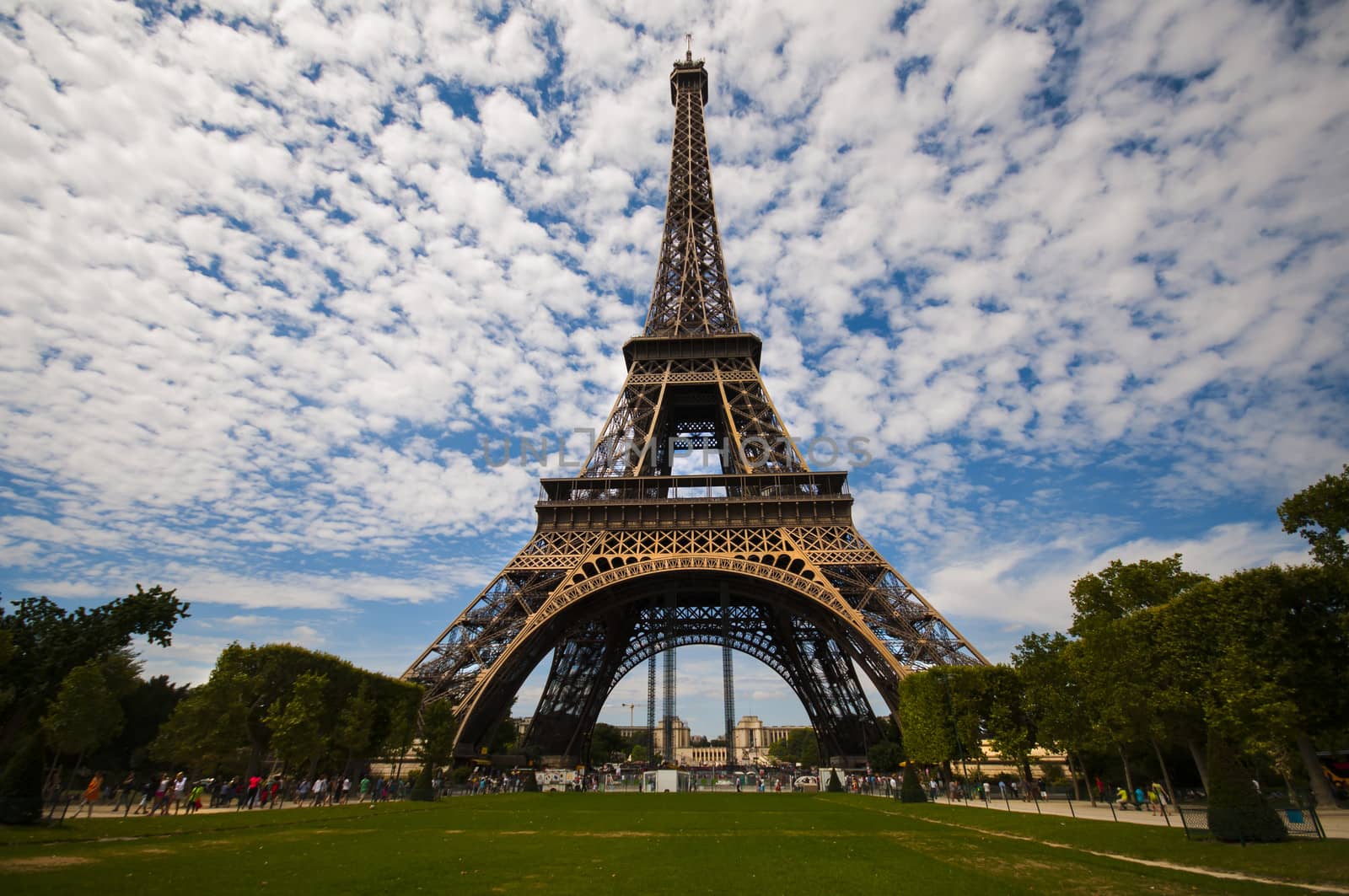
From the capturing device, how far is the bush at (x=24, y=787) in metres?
16.0

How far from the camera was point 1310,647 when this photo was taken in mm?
21000

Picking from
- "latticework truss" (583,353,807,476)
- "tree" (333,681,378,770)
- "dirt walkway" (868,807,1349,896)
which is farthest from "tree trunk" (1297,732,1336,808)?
"tree" (333,681,378,770)

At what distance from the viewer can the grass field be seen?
933cm

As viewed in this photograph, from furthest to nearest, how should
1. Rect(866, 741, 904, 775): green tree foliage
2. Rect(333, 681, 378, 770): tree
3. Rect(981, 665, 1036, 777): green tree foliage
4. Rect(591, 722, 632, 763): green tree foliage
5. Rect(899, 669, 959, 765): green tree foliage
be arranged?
Rect(591, 722, 632, 763): green tree foliage < Rect(866, 741, 904, 775): green tree foliage < Rect(333, 681, 378, 770): tree < Rect(899, 669, 959, 765): green tree foliage < Rect(981, 665, 1036, 777): green tree foliage

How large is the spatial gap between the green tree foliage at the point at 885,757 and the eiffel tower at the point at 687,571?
11.2 ft

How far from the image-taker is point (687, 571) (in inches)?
1405

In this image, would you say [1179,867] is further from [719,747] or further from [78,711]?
[719,747]

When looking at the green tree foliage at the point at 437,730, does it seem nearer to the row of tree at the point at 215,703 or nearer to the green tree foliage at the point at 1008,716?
the row of tree at the point at 215,703

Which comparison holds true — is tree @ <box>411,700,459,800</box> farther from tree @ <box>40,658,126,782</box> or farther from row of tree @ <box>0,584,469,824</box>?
tree @ <box>40,658,126,782</box>

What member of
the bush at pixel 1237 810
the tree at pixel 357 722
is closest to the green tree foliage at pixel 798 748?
the tree at pixel 357 722

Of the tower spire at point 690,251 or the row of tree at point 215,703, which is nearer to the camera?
the row of tree at point 215,703

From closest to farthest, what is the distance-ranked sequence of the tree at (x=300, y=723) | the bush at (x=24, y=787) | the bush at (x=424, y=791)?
the bush at (x=24, y=787), the tree at (x=300, y=723), the bush at (x=424, y=791)

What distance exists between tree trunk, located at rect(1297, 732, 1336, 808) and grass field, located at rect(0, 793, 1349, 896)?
1055cm

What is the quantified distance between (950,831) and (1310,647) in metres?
13.5
